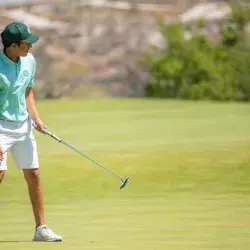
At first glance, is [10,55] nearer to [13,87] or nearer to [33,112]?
[13,87]

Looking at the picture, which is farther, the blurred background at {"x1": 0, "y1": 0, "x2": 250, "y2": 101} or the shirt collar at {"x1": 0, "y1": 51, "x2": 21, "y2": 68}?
the blurred background at {"x1": 0, "y1": 0, "x2": 250, "y2": 101}

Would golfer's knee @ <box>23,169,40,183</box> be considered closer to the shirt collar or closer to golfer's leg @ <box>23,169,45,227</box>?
golfer's leg @ <box>23,169,45,227</box>

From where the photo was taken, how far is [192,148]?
59.2 ft

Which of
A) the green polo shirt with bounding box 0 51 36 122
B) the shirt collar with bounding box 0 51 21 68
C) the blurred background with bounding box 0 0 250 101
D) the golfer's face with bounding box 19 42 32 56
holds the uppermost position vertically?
the golfer's face with bounding box 19 42 32 56

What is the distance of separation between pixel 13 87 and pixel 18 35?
0.38m

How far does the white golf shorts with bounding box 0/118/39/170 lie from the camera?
373 inches

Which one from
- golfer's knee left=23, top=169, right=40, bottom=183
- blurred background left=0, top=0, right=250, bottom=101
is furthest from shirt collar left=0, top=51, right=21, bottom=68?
blurred background left=0, top=0, right=250, bottom=101

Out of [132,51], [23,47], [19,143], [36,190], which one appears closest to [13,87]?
[23,47]

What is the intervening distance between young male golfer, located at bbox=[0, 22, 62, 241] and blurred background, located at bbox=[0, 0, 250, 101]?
79.1 feet

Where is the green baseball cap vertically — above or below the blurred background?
above

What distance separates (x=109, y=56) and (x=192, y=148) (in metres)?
16.7

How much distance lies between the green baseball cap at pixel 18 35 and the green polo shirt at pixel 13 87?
0.14 m

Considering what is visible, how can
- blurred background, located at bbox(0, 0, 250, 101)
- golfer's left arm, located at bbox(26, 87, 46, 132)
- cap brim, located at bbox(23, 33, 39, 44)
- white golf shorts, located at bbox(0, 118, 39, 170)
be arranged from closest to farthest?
cap brim, located at bbox(23, 33, 39, 44) < white golf shorts, located at bbox(0, 118, 39, 170) < golfer's left arm, located at bbox(26, 87, 46, 132) < blurred background, located at bbox(0, 0, 250, 101)

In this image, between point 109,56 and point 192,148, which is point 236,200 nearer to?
point 192,148
